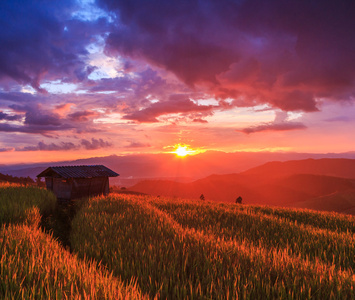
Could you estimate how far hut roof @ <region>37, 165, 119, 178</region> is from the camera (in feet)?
67.9

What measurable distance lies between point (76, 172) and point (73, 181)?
1.07m

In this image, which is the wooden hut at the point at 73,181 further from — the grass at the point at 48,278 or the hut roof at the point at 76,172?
the grass at the point at 48,278

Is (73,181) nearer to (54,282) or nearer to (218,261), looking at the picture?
(218,261)

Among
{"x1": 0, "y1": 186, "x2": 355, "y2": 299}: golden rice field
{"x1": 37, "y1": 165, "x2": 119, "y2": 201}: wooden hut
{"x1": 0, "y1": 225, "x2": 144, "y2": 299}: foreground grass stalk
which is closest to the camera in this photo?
{"x1": 0, "y1": 225, "x2": 144, "y2": 299}: foreground grass stalk

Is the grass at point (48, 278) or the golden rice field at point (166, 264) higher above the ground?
the grass at point (48, 278)

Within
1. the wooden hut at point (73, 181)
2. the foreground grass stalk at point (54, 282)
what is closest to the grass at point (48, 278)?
the foreground grass stalk at point (54, 282)

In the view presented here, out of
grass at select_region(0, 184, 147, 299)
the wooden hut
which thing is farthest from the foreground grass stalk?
the wooden hut

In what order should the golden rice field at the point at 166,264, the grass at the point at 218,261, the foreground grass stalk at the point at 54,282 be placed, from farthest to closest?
the grass at the point at 218,261 < the golden rice field at the point at 166,264 < the foreground grass stalk at the point at 54,282

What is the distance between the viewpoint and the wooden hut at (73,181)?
20.7 m

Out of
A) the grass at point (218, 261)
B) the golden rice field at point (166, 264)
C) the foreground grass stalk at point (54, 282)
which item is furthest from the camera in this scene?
the grass at point (218, 261)

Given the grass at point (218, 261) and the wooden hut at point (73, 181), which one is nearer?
the grass at point (218, 261)

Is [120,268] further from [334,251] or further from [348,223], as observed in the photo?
[348,223]

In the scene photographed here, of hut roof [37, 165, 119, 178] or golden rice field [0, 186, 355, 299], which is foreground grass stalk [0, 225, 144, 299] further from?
hut roof [37, 165, 119, 178]

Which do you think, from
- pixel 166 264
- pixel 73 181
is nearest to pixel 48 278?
pixel 166 264
